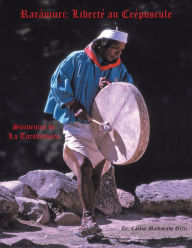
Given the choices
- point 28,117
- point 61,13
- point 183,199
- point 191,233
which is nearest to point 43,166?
point 28,117

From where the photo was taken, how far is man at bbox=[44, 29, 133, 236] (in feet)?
18.8

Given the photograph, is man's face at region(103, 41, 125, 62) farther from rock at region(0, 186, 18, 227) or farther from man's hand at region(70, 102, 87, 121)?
rock at region(0, 186, 18, 227)

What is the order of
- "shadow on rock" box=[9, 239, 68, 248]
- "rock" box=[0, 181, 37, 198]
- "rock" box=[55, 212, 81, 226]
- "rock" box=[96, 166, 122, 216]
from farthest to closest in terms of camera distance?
"rock" box=[96, 166, 122, 216]
"rock" box=[0, 181, 37, 198]
"rock" box=[55, 212, 81, 226]
"shadow on rock" box=[9, 239, 68, 248]

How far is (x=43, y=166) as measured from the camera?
1190cm

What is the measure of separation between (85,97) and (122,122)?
0.51 m

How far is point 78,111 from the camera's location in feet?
18.7

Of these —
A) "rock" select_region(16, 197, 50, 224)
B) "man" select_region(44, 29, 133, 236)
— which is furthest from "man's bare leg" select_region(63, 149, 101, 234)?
"rock" select_region(16, 197, 50, 224)

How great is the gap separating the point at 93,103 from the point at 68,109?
23cm

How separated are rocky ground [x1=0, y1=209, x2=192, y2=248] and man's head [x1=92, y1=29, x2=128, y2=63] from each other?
5.23ft

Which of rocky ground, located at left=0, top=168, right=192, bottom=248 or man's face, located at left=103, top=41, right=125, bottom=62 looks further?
man's face, located at left=103, top=41, right=125, bottom=62

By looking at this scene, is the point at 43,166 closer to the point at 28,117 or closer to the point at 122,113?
the point at 28,117

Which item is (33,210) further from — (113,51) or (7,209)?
(113,51)

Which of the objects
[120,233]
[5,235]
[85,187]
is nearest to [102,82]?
[85,187]

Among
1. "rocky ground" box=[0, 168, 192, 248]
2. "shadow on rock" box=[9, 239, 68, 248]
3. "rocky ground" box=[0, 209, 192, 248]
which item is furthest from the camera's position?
"rocky ground" box=[0, 168, 192, 248]
